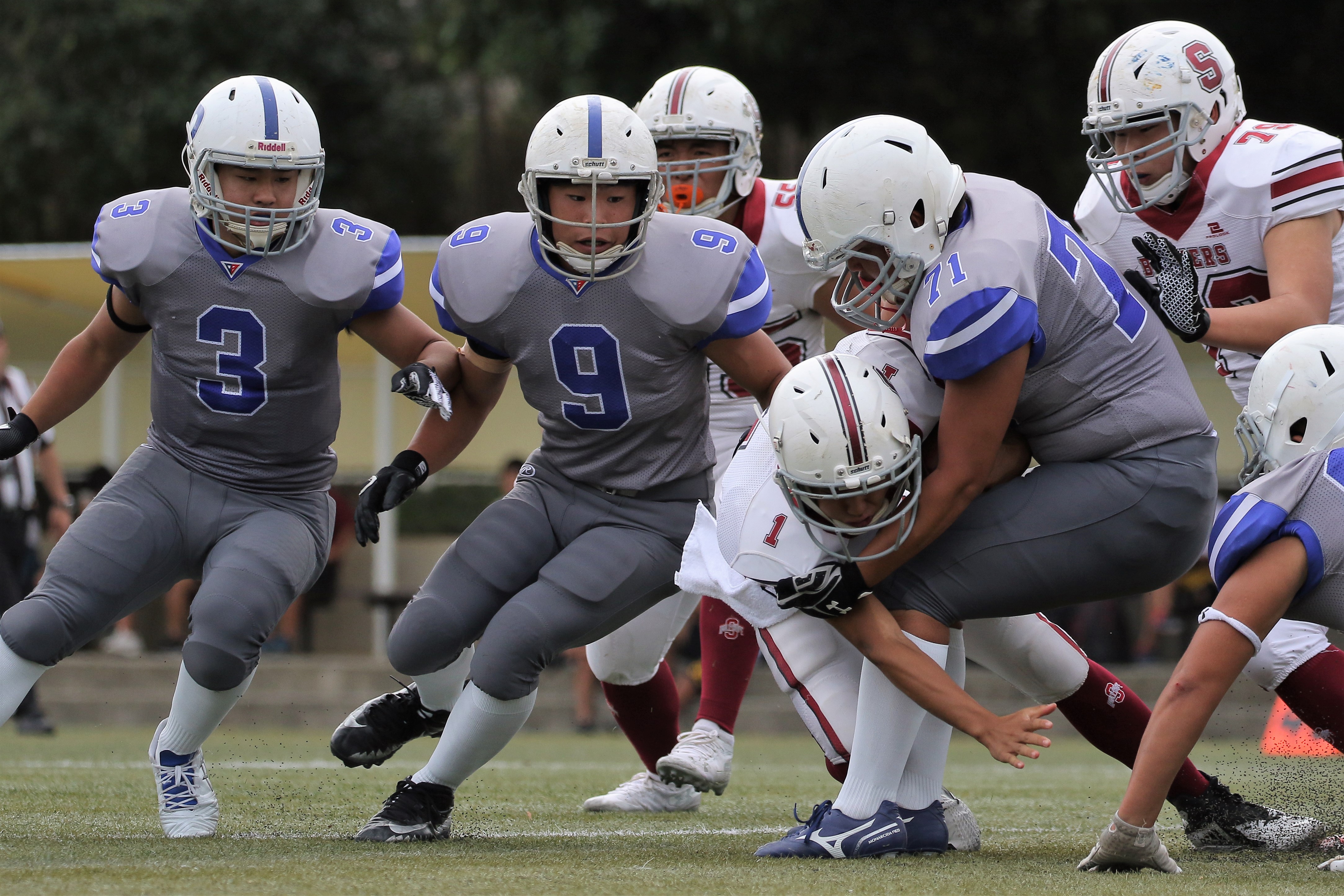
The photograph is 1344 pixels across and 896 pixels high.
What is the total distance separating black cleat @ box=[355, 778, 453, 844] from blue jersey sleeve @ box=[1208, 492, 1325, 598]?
173 cm

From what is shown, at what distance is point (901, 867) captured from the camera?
319 centimetres

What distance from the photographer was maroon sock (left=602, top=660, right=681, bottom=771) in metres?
4.65

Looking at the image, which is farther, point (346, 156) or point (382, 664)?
point (346, 156)

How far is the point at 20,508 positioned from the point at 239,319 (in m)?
4.23

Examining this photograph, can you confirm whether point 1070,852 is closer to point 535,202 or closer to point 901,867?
point 901,867

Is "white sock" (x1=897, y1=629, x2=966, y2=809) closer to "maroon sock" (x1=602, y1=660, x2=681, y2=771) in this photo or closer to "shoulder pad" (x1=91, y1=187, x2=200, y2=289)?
"maroon sock" (x1=602, y1=660, x2=681, y2=771)

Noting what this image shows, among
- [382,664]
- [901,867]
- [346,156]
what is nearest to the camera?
[901,867]

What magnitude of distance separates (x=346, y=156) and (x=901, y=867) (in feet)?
43.5

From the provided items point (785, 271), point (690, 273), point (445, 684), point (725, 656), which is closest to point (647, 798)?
point (725, 656)

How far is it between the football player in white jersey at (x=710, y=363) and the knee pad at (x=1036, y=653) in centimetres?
98

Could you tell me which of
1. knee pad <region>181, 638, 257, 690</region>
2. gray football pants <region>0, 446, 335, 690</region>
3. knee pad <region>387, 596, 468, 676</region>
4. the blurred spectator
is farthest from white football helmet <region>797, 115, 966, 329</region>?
the blurred spectator

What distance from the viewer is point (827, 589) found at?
3.22 m

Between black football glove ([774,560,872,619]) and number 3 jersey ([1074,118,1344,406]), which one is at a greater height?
number 3 jersey ([1074,118,1344,406])

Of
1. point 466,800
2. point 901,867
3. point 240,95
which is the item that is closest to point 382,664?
point 466,800
